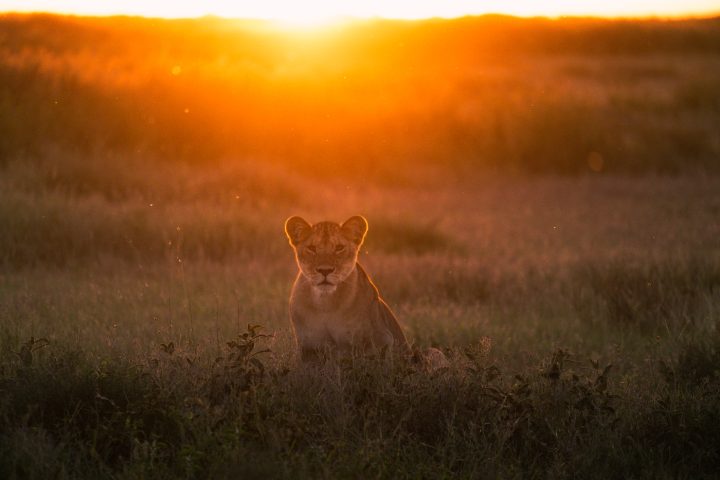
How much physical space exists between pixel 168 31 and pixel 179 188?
36057 millimetres

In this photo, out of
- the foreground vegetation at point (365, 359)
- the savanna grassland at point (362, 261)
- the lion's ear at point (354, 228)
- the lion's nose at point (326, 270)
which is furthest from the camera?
the lion's ear at point (354, 228)

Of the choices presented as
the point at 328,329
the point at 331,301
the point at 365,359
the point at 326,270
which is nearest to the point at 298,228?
the point at 326,270

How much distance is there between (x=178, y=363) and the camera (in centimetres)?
622

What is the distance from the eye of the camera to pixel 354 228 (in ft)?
22.1

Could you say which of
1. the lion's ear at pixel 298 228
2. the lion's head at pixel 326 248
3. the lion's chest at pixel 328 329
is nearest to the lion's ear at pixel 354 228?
the lion's head at pixel 326 248

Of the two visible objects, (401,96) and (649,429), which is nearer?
(649,429)

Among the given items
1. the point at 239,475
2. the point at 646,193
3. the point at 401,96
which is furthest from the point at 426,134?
the point at 239,475

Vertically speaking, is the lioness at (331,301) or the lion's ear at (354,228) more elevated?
the lion's ear at (354,228)

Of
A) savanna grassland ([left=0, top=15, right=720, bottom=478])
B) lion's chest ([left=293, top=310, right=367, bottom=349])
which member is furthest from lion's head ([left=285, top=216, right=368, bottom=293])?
savanna grassland ([left=0, top=15, right=720, bottom=478])

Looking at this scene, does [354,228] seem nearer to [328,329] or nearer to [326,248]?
[326,248]

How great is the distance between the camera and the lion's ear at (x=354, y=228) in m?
6.69

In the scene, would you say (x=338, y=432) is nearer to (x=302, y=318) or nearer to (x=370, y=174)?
(x=302, y=318)

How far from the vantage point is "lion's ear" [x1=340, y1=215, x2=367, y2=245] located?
21.9 ft

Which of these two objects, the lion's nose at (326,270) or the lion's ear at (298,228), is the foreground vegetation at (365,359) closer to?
the lion's nose at (326,270)
